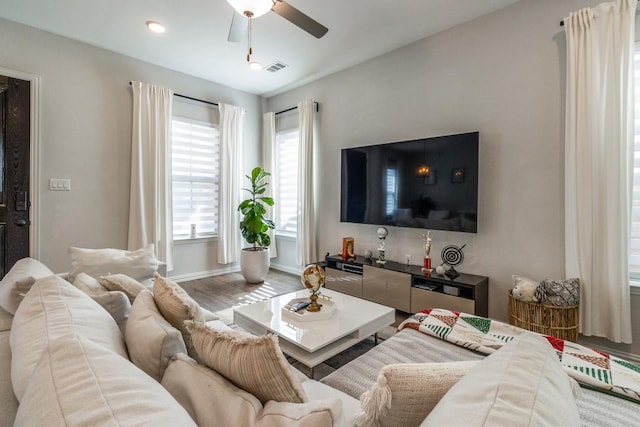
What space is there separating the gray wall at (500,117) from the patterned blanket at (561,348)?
1271mm

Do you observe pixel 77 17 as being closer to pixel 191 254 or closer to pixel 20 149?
pixel 20 149

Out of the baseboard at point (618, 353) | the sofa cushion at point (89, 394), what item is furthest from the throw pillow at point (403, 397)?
the baseboard at point (618, 353)

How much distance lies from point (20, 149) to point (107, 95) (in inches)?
40.6

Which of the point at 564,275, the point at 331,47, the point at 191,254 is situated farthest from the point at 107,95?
the point at 564,275

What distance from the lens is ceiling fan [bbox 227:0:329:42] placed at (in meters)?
1.85

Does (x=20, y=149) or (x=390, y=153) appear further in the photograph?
(x=390, y=153)

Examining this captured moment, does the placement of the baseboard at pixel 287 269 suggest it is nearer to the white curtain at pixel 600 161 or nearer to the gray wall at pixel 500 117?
the gray wall at pixel 500 117

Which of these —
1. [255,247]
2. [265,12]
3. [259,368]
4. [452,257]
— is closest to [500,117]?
[452,257]

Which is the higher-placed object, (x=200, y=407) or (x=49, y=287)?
(x=49, y=287)

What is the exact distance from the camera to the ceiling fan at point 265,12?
6.07 ft

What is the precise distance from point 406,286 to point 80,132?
386 cm

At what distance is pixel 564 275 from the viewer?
7.88ft

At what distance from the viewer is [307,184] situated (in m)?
4.20

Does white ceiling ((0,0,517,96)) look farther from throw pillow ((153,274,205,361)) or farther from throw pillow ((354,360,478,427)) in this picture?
throw pillow ((354,360,478,427))
